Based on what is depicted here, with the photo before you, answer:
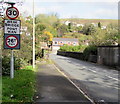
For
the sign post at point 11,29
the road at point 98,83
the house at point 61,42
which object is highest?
the sign post at point 11,29

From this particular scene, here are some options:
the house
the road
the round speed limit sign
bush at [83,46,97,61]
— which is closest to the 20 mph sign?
the round speed limit sign

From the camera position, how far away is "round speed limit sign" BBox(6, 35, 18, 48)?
346 inches

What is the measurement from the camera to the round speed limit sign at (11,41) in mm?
8789

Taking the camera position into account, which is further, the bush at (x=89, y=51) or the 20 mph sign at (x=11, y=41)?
the bush at (x=89, y=51)

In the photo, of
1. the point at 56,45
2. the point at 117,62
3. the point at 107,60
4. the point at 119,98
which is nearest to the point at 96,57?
the point at 107,60

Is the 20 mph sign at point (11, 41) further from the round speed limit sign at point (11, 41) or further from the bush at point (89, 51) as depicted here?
the bush at point (89, 51)

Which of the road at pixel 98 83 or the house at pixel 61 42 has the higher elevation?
the house at pixel 61 42

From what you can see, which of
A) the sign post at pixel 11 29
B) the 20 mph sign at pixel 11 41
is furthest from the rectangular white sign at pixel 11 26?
the 20 mph sign at pixel 11 41

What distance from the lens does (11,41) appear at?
8.87 m

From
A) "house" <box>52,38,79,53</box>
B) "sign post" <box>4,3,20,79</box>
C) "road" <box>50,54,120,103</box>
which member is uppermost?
"sign post" <box>4,3,20,79</box>

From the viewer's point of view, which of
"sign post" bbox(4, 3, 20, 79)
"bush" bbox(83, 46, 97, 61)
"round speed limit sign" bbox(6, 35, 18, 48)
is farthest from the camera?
"bush" bbox(83, 46, 97, 61)

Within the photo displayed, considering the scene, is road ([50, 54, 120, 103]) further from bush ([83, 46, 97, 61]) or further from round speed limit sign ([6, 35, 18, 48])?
bush ([83, 46, 97, 61])

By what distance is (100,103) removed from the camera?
24.6 ft

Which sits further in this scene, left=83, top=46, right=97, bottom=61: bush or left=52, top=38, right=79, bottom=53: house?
left=52, top=38, right=79, bottom=53: house
